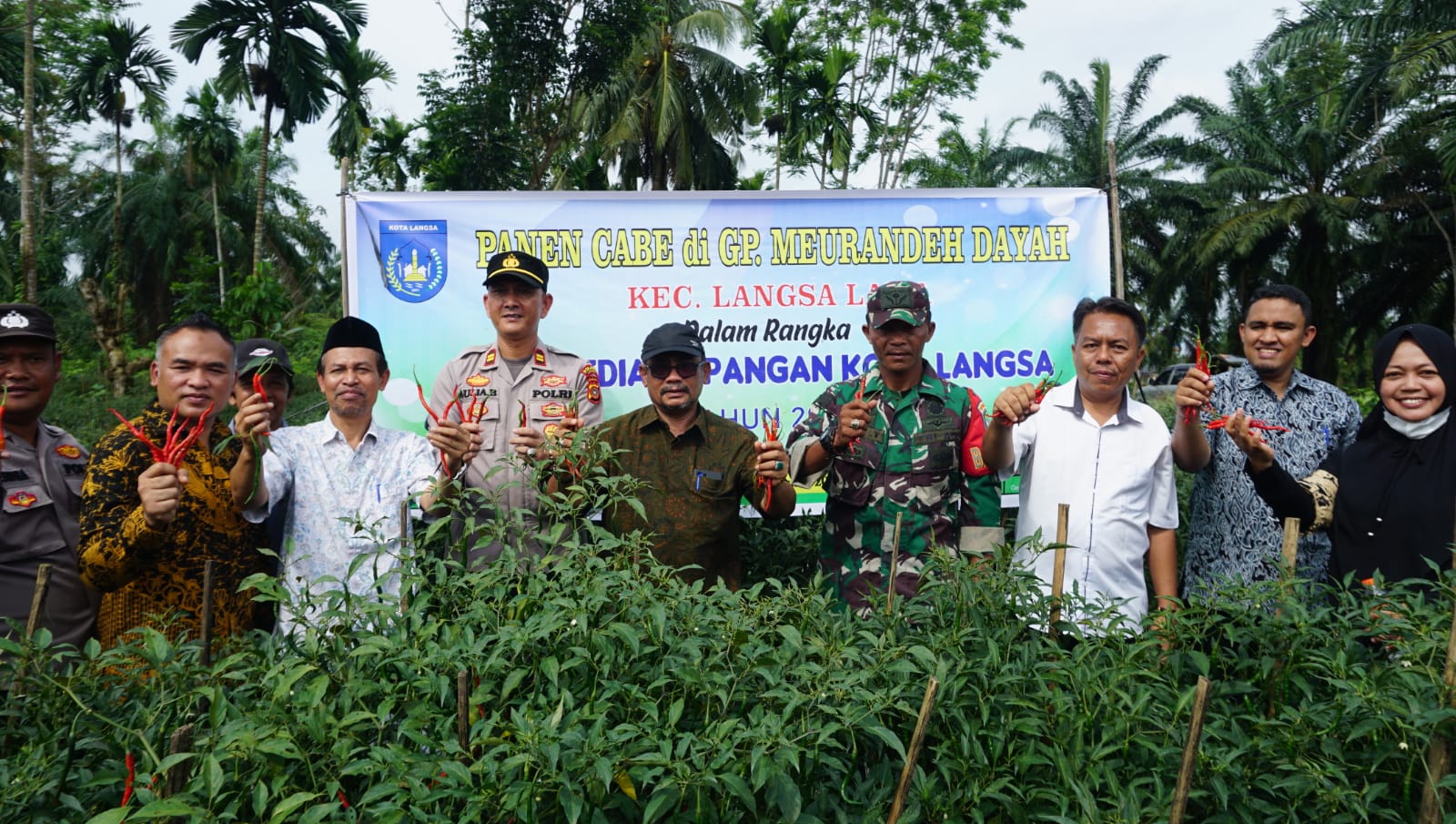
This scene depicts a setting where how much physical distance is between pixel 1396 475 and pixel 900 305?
4.62 ft

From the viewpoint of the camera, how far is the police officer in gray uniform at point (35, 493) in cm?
256

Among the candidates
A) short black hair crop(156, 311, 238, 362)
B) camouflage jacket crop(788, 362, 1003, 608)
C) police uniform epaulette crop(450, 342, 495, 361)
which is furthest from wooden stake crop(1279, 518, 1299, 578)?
short black hair crop(156, 311, 238, 362)

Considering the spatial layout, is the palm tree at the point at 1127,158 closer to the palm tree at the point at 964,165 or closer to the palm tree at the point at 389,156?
the palm tree at the point at 964,165

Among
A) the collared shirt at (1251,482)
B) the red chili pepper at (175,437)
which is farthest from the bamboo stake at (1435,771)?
the red chili pepper at (175,437)

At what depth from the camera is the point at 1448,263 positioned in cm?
1961

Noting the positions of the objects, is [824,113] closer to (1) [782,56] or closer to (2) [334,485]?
(1) [782,56]

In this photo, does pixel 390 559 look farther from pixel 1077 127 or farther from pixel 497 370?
pixel 1077 127

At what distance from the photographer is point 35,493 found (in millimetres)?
2629

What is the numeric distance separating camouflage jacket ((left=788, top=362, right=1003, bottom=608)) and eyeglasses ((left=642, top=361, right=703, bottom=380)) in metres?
0.38

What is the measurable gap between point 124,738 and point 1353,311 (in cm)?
2401

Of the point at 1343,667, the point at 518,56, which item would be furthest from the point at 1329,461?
the point at 518,56

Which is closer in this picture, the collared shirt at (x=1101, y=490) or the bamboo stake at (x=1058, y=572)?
the bamboo stake at (x=1058, y=572)

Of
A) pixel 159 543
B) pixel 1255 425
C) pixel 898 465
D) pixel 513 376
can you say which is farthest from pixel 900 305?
pixel 159 543

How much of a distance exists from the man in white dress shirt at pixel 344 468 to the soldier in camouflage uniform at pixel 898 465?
44.0 inches
